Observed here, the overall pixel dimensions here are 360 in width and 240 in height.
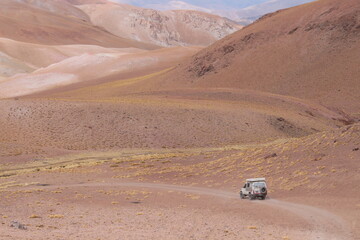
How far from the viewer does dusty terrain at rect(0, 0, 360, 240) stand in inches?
984

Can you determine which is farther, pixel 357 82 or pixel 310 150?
pixel 357 82

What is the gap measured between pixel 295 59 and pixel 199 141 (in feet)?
161

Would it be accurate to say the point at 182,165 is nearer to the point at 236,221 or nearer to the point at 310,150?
the point at 310,150

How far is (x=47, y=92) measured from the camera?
5148 inches

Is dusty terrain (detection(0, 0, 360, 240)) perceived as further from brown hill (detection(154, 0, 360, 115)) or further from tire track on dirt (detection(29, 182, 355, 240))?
brown hill (detection(154, 0, 360, 115))

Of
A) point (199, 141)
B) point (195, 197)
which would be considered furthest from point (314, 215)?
point (199, 141)

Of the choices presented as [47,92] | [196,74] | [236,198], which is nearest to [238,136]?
[236,198]

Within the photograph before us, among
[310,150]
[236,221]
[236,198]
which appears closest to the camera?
[236,221]

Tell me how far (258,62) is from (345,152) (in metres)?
80.0

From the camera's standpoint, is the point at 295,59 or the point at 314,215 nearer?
the point at 314,215

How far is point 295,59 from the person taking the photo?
10950 cm

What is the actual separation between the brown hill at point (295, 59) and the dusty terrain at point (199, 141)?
292 mm

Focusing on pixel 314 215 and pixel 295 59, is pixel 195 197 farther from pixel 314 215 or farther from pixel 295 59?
pixel 295 59

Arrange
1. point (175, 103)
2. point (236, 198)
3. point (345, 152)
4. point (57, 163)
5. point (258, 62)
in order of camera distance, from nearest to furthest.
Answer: point (236, 198) → point (345, 152) → point (57, 163) → point (175, 103) → point (258, 62)
